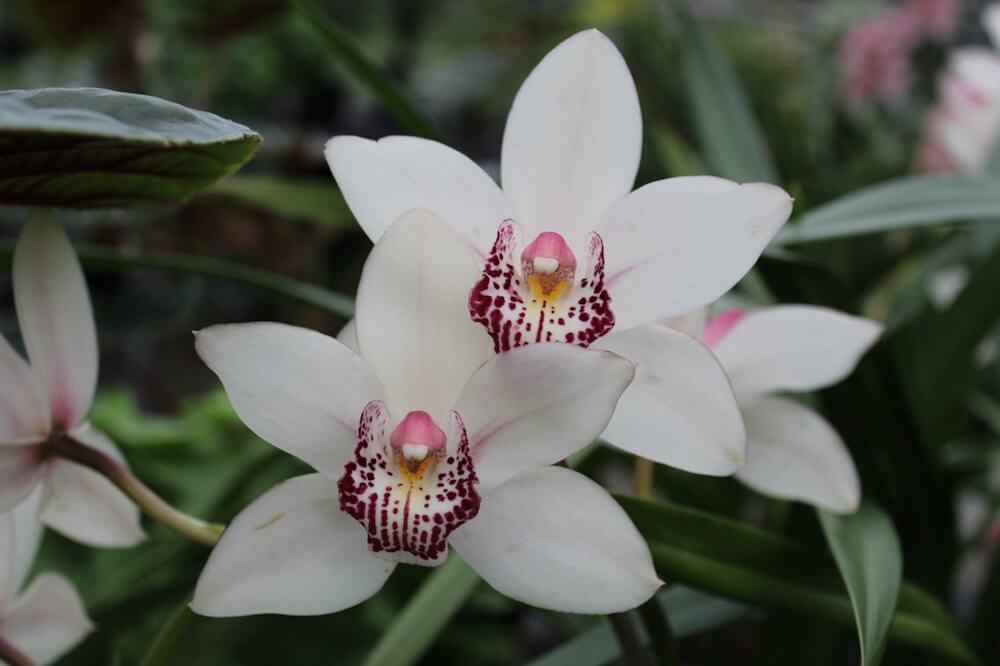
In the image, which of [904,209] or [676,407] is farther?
[904,209]

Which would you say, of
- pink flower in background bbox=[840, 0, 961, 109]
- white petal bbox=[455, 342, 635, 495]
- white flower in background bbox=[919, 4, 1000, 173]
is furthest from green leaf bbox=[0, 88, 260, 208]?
pink flower in background bbox=[840, 0, 961, 109]

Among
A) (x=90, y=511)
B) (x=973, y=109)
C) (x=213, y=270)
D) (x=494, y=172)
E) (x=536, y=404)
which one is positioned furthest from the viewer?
(x=973, y=109)

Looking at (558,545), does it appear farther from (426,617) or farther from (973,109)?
(973,109)

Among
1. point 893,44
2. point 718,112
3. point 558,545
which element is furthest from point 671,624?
point 893,44

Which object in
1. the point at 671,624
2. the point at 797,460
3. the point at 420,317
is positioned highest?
the point at 420,317

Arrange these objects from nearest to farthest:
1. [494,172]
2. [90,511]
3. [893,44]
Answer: [90,511], [494,172], [893,44]

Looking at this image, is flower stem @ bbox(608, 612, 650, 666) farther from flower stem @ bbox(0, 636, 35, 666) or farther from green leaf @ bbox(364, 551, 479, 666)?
flower stem @ bbox(0, 636, 35, 666)

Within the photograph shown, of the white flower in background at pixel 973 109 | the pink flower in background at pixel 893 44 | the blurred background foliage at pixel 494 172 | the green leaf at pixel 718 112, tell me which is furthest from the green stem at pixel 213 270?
the pink flower in background at pixel 893 44
